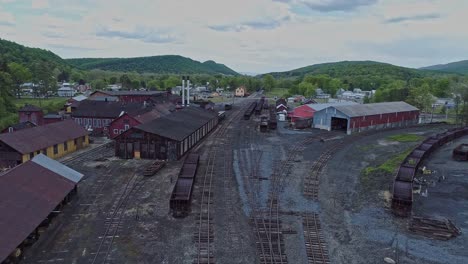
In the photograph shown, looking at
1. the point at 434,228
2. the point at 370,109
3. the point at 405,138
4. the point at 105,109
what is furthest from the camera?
the point at 370,109

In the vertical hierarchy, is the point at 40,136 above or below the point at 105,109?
below

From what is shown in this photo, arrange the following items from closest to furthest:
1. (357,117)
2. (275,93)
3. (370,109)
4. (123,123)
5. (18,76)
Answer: (123,123)
(357,117)
(370,109)
(18,76)
(275,93)

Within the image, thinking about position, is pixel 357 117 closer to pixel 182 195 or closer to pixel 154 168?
pixel 154 168

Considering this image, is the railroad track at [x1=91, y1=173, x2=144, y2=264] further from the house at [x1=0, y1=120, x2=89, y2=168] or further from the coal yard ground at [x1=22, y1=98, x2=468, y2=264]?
the house at [x1=0, y1=120, x2=89, y2=168]

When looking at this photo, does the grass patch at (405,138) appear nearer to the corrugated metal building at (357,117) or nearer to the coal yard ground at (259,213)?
the corrugated metal building at (357,117)

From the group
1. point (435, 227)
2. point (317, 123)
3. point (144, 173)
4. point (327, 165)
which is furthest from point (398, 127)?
point (144, 173)

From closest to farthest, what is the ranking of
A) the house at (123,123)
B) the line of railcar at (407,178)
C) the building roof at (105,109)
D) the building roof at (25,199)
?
the building roof at (25,199), the line of railcar at (407,178), the house at (123,123), the building roof at (105,109)

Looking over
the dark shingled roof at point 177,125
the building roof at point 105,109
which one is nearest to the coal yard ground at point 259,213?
the dark shingled roof at point 177,125

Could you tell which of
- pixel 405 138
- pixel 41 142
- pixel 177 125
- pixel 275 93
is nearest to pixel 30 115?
pixel 41 142
